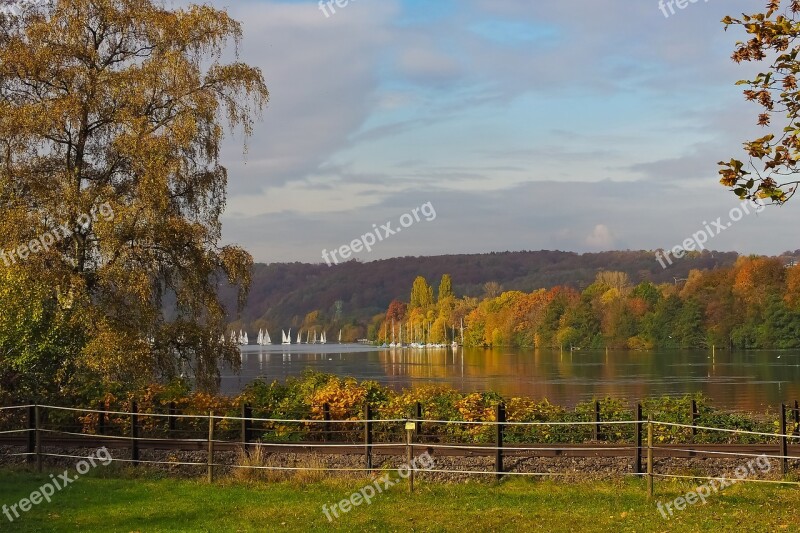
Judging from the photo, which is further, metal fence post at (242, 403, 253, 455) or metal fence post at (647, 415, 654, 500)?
metal fence post at (242, 403, 253, 455)

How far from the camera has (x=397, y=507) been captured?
50.2ft

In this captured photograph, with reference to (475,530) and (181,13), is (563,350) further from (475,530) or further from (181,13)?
(475,530)

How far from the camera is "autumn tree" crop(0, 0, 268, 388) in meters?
25.4

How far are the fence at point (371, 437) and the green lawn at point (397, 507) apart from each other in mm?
789

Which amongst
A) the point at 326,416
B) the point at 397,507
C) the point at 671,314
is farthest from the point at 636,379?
the point at 671,314

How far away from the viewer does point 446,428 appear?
21.5m

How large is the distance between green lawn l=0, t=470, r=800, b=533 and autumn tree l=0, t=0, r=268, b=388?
28.0ft

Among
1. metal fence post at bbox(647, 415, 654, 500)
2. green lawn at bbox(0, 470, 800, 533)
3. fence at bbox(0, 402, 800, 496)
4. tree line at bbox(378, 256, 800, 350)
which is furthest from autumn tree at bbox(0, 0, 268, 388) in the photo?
tree line at bbox(378, 256, 800, 350)

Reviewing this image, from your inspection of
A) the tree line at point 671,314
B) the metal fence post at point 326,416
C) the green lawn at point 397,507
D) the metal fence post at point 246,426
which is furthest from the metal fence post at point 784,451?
the tree line at point 671,314

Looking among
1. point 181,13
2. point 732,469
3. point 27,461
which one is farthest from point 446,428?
point 181,13

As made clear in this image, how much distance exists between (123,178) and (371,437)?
44.9ft

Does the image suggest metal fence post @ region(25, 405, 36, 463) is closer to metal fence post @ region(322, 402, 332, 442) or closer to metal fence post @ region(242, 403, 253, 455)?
metal fence post @ region(242, 403, 253, 455)

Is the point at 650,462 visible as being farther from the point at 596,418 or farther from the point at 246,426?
the point at 246,426

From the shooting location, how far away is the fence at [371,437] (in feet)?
60.6
